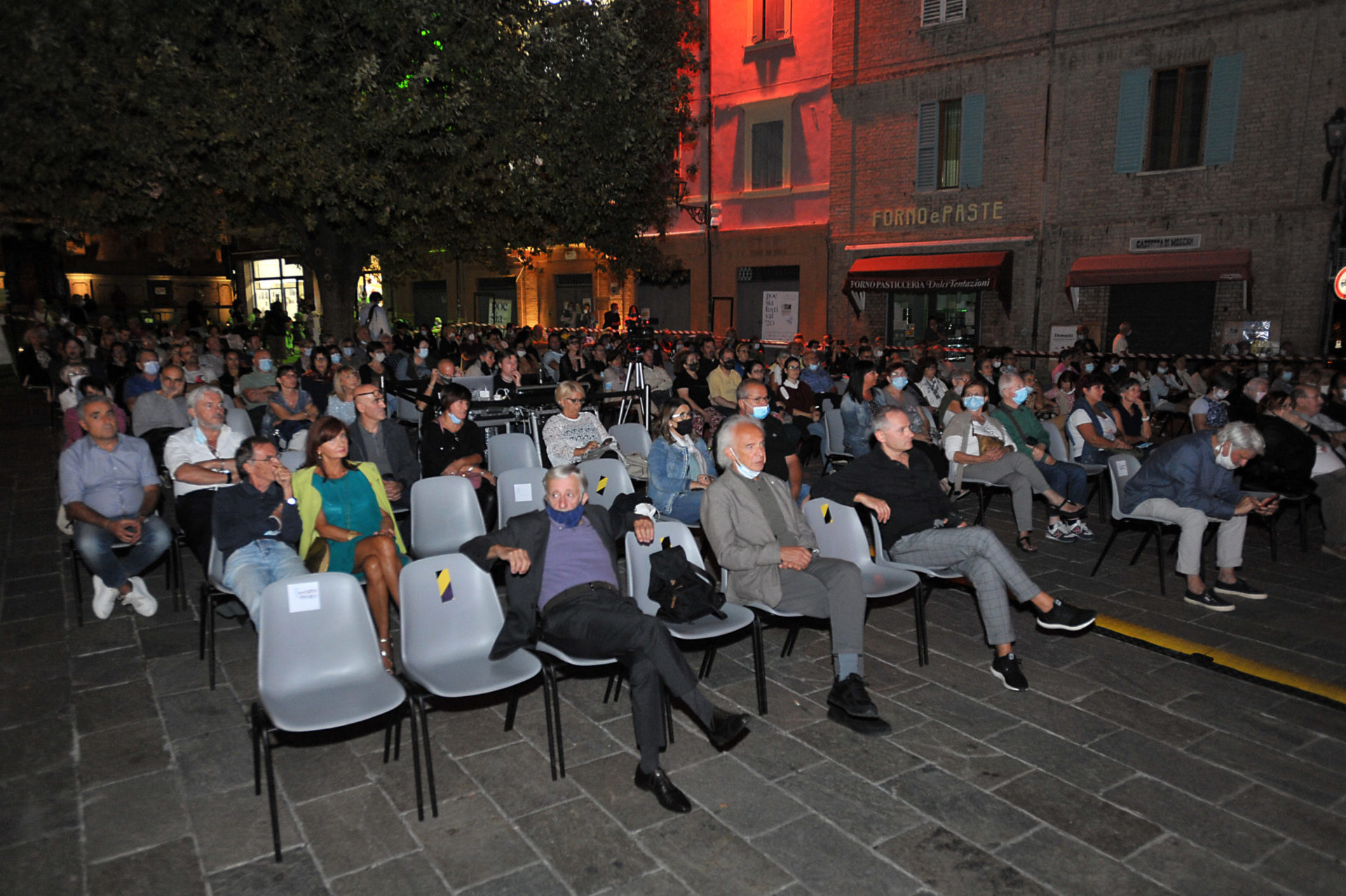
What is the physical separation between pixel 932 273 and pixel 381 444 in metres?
13.9

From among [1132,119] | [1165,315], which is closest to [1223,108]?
[1132,119]

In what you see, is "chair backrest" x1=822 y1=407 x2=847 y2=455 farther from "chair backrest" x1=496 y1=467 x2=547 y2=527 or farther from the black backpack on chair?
the black backpack on chair

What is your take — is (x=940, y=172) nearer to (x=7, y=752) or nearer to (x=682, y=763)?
(x=682, y=763)

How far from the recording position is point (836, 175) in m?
19.4

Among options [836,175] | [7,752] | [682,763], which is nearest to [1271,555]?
[682,763]

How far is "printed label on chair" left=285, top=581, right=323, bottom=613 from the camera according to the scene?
11.8ft

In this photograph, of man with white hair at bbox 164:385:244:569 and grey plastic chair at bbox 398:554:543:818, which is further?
man with white hair at bbox 164:385:244:569

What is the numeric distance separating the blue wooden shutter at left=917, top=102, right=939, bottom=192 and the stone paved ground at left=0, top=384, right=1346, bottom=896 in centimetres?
1449

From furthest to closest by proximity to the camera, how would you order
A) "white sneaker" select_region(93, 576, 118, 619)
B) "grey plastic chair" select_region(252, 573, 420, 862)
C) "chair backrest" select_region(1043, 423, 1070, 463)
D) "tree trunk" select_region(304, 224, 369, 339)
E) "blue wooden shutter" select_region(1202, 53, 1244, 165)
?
"tree trunk" select_region(304, 224, 369, 339) < "blue wooden shutter" select_region(1202, 53, 1244, 165) < "chair backrest" select_region(1043, 423, 1070, 463) < "white sneaker" select_region(93, 576, 118, 619) < "grey plastic chair" select_region(252, 573, 420, 862)

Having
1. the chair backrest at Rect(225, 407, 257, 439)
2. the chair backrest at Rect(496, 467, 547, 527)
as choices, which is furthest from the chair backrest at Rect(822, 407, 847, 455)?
the chair backrest at Rect(225, 407, 257, 439)

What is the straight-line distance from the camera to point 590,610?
3.91m

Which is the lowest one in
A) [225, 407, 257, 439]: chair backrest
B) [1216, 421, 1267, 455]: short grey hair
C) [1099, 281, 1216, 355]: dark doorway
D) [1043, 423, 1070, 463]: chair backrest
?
[1043, 423, 1070, 463]: chair backrest

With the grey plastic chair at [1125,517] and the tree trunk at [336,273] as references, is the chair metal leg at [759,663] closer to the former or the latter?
the grey plastic chair at [1125,517]

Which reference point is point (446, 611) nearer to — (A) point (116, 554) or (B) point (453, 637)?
(B) point (453, 637)
